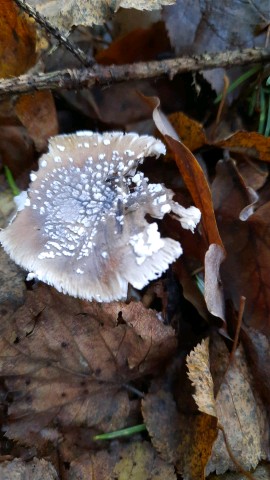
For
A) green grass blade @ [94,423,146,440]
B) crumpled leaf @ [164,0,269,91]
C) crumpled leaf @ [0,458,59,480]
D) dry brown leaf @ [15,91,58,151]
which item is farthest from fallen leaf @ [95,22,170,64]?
crumpled leaf @ [0,458,59,480]

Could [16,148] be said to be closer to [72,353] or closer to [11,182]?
[11,182]

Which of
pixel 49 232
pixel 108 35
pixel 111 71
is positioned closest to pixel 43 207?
pixel 49 232

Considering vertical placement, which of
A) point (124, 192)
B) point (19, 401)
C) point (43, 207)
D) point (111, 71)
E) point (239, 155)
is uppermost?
point (111, 71)

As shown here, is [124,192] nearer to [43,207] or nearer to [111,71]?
[43,207]

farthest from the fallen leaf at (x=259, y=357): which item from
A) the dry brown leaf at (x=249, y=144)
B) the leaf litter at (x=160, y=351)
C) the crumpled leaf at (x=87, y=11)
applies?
the crumpled leaf at (x=87, y=11)

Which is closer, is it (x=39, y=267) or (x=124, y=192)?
(x=39, y=267)

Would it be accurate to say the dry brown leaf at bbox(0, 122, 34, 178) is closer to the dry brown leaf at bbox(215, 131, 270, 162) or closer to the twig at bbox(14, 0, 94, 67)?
the twig at bbox(14, 0, 94, 67)

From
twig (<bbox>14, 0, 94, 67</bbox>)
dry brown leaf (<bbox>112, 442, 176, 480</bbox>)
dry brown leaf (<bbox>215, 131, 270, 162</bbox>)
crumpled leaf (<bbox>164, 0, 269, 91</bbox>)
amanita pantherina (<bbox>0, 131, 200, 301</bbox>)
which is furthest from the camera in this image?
crumpled leaf (<bbox>164, 0, 269, 91</bbox>)
